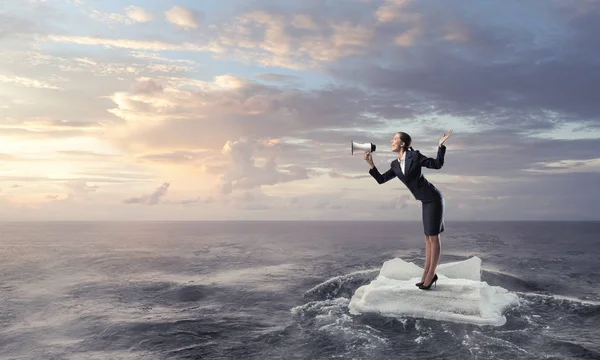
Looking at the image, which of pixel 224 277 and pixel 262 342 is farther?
pixel 224 277

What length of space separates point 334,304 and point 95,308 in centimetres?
918

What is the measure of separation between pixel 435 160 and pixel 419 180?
1.12 metres

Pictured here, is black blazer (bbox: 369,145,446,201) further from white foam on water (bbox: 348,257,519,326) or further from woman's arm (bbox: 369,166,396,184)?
white foam on water (bbox: 348,257,519,326)

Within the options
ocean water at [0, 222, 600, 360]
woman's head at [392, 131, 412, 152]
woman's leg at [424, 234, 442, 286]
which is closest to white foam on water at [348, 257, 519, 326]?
ocean water at [0, 222, 600, 360]

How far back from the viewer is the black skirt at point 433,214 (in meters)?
10.7

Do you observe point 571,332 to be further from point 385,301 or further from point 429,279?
point 385,301

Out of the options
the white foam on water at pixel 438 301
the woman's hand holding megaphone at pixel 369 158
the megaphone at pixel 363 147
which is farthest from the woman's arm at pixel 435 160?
the white foam on water at pixel 438 301

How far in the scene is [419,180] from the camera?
10.4m

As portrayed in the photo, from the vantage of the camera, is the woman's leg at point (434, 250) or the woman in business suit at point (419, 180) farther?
the woman's leg at point (434, 250)

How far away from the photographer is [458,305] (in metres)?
11.6

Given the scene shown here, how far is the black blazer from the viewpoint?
990 cm

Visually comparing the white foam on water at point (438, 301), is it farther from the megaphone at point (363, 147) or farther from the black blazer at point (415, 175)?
the megaphone at point (363, 147)

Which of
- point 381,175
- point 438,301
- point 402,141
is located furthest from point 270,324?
point 402,141

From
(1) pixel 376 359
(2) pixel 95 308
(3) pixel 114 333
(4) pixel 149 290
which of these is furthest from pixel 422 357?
(4) pixel 149 290
